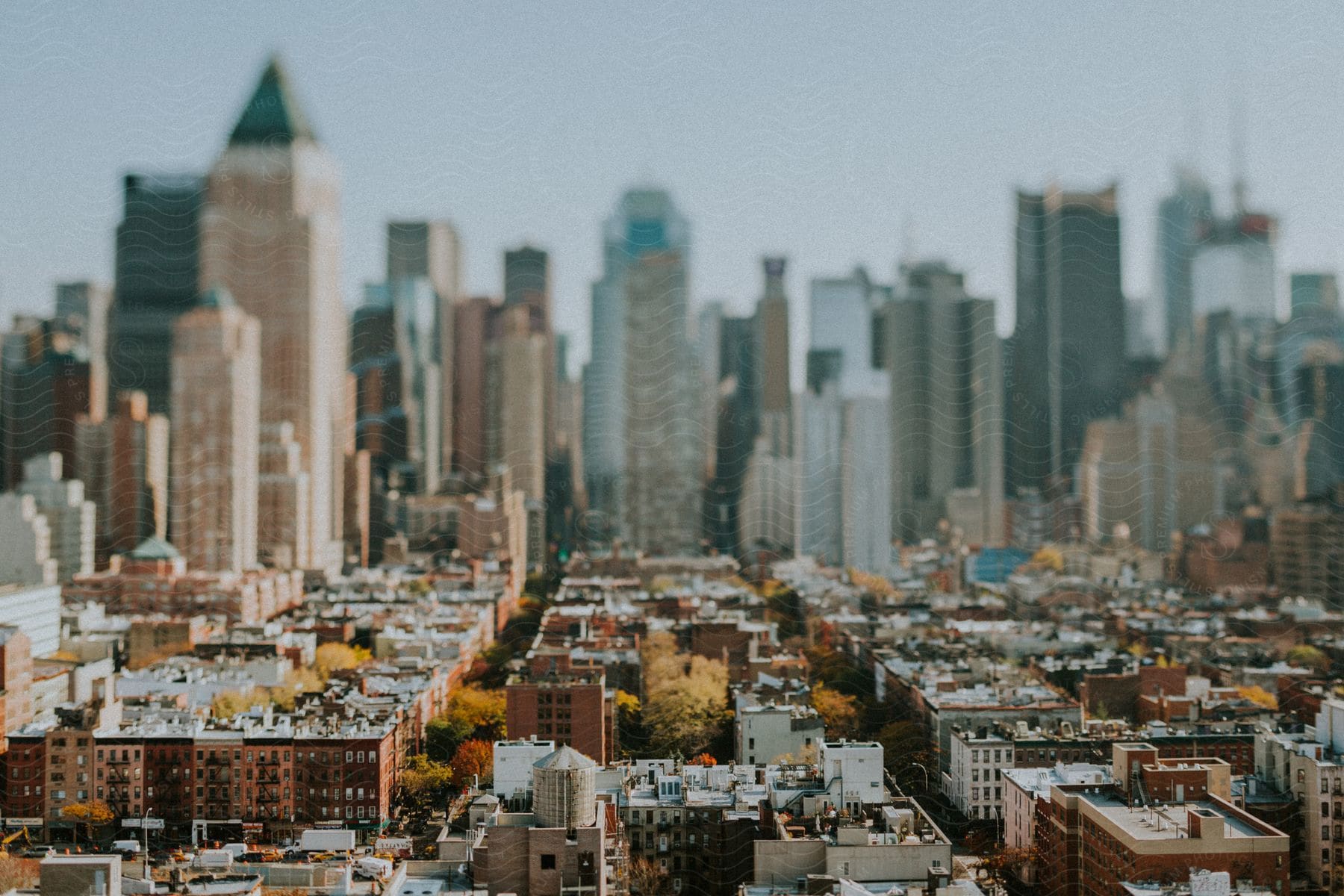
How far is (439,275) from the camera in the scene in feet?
77.0

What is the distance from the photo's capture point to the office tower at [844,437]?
16.4m

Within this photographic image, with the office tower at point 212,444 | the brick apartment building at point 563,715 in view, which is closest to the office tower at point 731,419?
the office tower at point 212,444

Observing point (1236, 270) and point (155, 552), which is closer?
point (155, 552)

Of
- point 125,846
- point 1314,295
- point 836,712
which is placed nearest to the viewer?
point 125,846

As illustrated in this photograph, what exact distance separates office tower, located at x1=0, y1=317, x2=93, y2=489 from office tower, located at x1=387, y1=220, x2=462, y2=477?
6.57 m

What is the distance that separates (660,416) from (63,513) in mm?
6262

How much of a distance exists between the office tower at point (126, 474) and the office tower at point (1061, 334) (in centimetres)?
976

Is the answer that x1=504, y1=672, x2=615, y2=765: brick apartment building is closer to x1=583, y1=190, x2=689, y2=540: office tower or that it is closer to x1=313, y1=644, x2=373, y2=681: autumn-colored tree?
x1=313, y1=644, x2=373, y2=681: autumn-colored tree

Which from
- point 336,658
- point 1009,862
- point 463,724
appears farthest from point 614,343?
point 1009,862

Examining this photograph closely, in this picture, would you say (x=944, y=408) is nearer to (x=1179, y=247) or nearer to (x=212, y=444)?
(x=1179, y=247)

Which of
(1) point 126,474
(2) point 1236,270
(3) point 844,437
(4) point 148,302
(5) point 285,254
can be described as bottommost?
(1) point 126,474

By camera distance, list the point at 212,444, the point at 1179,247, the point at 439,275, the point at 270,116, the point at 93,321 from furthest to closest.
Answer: the point at 1179,247 < the point at 439,275 < the point at 93,321 < the point at 270,116 < the point at 212,444

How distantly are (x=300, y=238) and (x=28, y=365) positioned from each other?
314cm

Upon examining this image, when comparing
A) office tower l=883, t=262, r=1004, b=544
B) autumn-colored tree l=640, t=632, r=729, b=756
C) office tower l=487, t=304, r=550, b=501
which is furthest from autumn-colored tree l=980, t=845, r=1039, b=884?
office tower l=487, t=304, r=550, b=501
